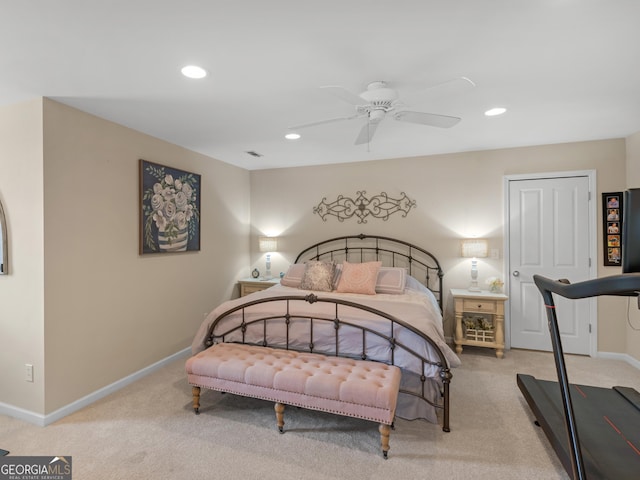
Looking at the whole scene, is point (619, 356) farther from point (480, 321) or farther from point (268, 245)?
point (268, 245)

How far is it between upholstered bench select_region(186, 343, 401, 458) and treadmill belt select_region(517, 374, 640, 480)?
1016 millimetres

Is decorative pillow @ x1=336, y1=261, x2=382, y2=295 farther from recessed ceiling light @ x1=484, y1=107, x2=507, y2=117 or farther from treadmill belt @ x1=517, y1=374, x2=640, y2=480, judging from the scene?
recessed ceiling light @ x1=484, y1=107, x2=507, y2=117

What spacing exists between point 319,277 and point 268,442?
196 centimetres

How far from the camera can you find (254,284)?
473cm

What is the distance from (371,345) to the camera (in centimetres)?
255

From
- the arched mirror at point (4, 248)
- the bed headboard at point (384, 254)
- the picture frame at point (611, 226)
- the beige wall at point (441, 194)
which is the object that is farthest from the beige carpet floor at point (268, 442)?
the picture frame at point (611, 226)

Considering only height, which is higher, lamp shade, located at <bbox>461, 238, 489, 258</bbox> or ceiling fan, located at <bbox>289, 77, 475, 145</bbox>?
→ ceiling fan, located at <bbox>289, 77, 475, 145</bbox>

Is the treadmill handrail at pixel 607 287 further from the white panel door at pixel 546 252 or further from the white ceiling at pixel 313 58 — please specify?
the white panel door at pixel 546 252

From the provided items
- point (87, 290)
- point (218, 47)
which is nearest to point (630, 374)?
point (218, 47)

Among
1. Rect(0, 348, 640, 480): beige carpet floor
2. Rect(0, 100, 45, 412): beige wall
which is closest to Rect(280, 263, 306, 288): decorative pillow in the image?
Rect(0, 348, 640, 480): beige carpet floor

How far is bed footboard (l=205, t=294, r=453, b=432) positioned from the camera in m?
2.39

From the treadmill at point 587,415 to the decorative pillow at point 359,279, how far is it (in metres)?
1.64

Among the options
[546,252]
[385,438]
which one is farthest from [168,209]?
[546,252]

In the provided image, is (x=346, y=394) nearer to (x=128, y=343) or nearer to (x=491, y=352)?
(x=128, y=343)
